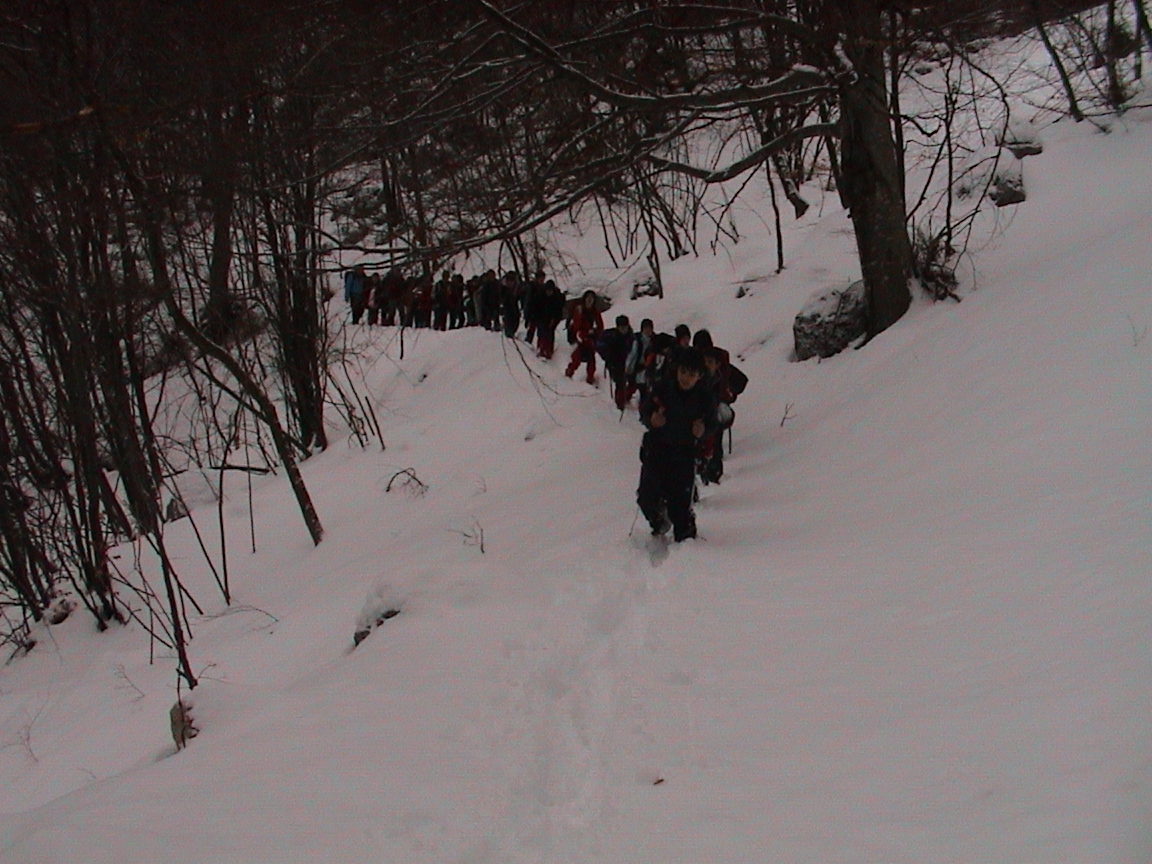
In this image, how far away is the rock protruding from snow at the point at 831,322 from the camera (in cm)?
1158

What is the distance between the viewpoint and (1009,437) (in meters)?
5.90

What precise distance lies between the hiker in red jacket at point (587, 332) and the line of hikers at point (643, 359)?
0.06 ft

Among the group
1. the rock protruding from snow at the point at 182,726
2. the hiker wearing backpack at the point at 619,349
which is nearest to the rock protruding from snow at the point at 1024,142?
the hiker wearing backpack at the point at 619,349

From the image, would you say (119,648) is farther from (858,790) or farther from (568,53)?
(858,790)

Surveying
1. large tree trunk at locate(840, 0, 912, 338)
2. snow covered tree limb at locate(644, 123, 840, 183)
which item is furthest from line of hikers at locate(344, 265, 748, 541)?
large tree trunk at locate(840, 0, 912, 338)

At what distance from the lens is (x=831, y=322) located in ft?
38.7

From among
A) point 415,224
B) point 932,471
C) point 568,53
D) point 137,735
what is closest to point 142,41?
point 415,224

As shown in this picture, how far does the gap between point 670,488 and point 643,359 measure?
4.71 metres

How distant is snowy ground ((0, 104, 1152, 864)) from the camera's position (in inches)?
109

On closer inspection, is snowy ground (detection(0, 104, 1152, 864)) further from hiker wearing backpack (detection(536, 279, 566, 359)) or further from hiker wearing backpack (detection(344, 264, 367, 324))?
hiker wearing backpack (detection(344, 264, 367, 324))

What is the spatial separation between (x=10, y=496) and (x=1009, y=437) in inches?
Answer: 486

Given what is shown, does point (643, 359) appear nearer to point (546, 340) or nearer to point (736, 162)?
point (736, 162)

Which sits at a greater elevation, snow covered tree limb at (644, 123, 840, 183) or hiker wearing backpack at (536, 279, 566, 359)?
snow covered tree limb at (644, 123, 840, 183)

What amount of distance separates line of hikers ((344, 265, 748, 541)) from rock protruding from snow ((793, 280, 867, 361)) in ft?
4.57
